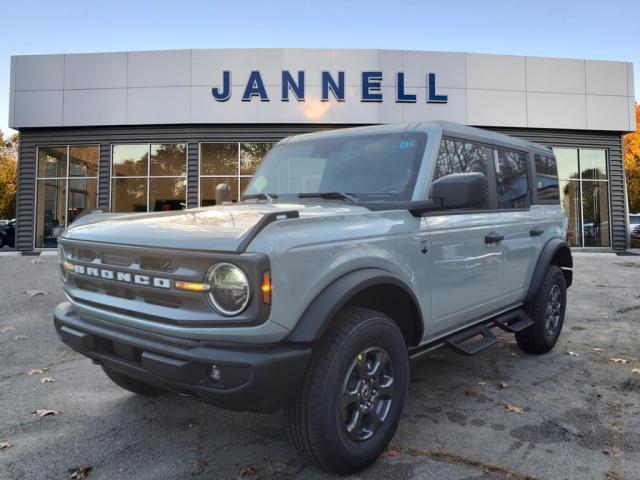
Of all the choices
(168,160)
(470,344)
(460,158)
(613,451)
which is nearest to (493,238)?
(460,158)

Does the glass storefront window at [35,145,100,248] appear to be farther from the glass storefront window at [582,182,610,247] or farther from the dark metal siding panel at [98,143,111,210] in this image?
the glass storefront window at [582,182,610,247]

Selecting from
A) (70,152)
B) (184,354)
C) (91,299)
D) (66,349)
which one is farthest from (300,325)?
(70,152)

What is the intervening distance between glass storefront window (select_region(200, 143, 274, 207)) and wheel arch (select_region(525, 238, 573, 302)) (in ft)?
38.9

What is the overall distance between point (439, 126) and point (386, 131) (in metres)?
0.38

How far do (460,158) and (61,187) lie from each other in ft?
52.9

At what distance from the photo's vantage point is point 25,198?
1619 centimetres

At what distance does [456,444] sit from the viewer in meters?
2.89

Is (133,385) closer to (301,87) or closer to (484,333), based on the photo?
(484,333)

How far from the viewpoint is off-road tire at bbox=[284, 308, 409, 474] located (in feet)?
7.45

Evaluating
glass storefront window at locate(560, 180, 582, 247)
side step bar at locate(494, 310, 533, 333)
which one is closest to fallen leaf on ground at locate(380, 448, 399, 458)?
side step bar at locate(494, 310, 533, 333)

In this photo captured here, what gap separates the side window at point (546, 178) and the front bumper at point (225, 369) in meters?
3.53

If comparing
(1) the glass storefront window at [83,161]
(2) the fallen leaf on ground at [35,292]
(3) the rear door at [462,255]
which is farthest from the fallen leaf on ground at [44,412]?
(1) the glass storefront window at [83,161]

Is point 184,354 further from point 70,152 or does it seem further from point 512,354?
point 70,152

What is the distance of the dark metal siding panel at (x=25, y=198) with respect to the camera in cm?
1611
